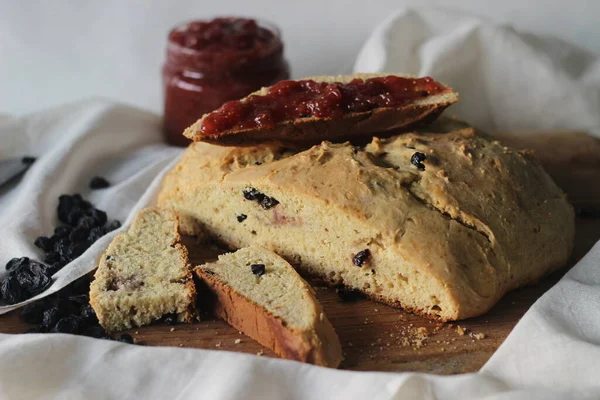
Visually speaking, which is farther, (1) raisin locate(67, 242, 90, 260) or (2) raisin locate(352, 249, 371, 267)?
(1) raisin locate(67, 242, 90, 260)

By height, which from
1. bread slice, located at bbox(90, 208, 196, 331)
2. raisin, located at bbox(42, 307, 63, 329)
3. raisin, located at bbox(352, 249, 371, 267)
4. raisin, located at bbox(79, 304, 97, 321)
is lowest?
raisin, located at bbox(42, 307, 63, 329)

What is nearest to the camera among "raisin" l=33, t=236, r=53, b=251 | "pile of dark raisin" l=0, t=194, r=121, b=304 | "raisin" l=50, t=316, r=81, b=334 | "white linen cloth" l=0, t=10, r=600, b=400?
"white linen cloth" l=0, t=10, r=600, b=400

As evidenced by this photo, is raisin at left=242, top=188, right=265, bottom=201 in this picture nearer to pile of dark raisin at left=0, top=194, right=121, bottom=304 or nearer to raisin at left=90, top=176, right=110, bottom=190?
pile of dark raisin at left=0, top=194, right=121, bottom=304

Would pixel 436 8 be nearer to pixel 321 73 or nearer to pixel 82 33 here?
pixel 321 73

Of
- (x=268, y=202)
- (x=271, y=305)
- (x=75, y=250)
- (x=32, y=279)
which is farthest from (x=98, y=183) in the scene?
(x=271, y=305)

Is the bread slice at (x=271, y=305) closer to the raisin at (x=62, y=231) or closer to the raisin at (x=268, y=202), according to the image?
the raisin at (x=268, y=202)

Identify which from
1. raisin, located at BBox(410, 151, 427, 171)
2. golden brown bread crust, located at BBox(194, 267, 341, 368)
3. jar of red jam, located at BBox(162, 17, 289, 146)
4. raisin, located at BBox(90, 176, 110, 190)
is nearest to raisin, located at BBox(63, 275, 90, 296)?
golden brown bread crust, located at BBox(194, 267, 341, 368)

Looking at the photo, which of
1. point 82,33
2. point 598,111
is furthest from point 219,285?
point 82,33
